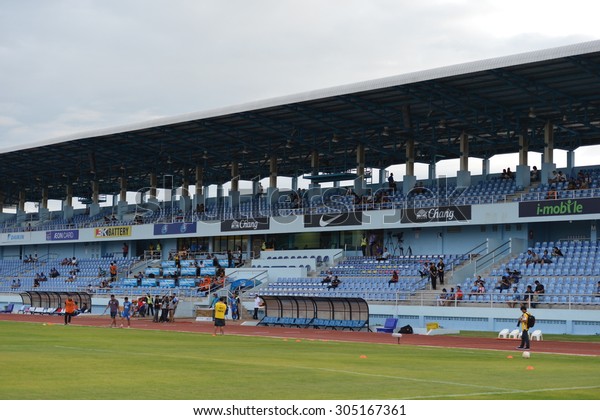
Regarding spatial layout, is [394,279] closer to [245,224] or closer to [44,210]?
[245,224]

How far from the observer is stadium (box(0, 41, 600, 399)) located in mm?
46812

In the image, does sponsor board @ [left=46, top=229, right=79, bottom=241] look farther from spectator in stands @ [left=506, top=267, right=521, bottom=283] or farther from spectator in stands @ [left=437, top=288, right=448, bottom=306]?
spectator in stands @ [left=506, top=267, right=521, bottom=283]

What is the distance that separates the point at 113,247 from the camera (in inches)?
3398

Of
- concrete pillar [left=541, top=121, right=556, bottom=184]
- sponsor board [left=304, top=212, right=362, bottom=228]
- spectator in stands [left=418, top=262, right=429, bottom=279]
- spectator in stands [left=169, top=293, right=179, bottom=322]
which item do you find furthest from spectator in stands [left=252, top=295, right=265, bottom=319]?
concrete pillar [left=541, top=121, right=556, bottom=184]

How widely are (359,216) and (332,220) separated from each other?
2303 millimetres

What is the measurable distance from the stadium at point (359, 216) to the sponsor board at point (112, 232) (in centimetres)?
18

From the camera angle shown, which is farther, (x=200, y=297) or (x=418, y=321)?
(x=200, y=297)

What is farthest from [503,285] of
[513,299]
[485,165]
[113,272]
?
[113,272]

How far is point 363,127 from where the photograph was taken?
64.8 metres

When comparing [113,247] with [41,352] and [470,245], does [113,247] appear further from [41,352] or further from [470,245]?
[41,352]

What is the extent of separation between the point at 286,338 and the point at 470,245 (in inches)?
879

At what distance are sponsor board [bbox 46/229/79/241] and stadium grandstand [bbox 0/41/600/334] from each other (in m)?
0.16
